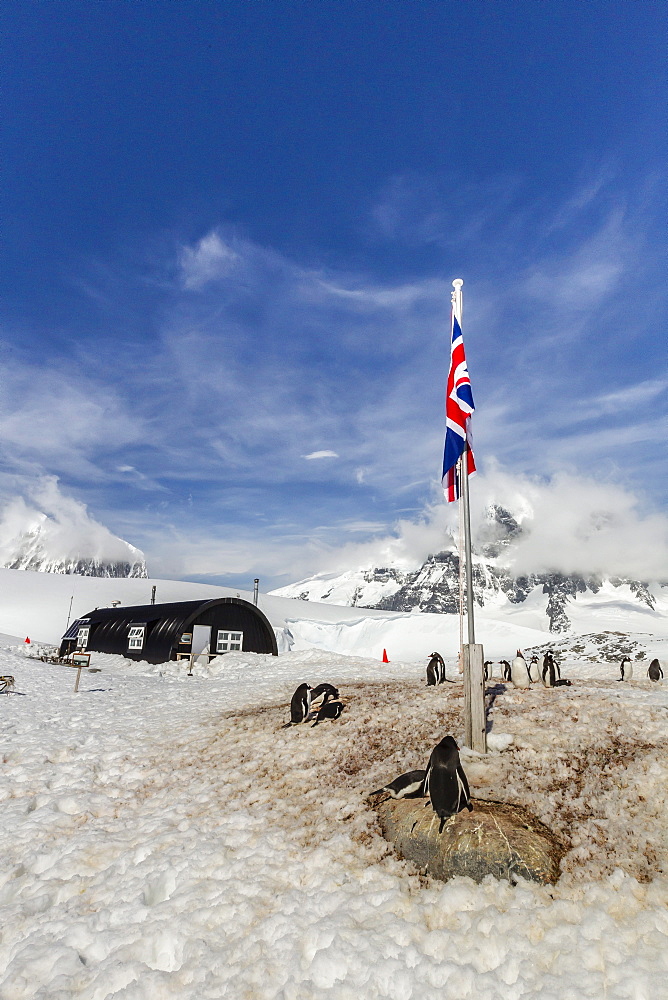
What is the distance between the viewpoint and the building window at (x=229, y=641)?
34.8 meters

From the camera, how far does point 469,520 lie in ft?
31.6

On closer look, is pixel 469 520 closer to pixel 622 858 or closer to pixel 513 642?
pixel 622 858

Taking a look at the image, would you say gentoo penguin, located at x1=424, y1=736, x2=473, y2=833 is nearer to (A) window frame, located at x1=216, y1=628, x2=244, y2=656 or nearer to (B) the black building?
(B) the black building

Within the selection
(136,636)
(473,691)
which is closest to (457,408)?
(473,691)

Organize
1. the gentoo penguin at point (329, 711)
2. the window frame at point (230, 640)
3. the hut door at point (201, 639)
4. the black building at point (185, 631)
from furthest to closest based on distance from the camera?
the window frame at point (230, 640) < the hut door at point (201, 639) < the black building at point (185, 631) < the gentoo penguin at point (329, 711)

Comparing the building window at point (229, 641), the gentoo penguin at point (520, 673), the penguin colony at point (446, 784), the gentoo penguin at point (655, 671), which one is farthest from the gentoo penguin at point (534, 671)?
the building window at point (229, 641)

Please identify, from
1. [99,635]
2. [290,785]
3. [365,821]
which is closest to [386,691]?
[290,785]

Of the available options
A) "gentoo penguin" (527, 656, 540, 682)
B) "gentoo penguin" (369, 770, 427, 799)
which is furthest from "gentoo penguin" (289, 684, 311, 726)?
"gentoo penguin" (527, 656, 540, 682)

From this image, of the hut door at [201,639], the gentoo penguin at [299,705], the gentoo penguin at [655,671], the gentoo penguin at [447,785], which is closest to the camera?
the gentoo penguin at [447,785]

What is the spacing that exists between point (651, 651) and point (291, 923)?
139ft

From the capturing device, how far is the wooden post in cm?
879

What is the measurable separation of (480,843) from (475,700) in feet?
9.75

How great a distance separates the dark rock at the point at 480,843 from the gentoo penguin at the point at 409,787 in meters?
0.32

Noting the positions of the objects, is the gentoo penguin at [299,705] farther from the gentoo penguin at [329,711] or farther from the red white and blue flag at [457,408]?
the red white and blue flag at [457,408]
